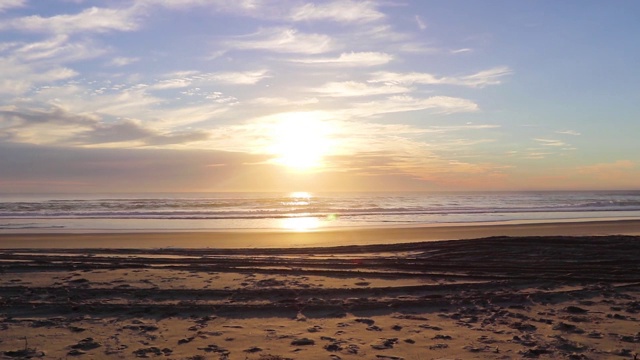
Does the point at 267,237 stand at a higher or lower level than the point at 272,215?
lower

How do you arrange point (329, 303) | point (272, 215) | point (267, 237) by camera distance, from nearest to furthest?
point (329, 303), point (267, 237), point (272, 215)

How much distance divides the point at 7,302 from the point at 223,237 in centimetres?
1224

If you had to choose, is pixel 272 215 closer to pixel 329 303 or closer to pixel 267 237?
pixel 267 237

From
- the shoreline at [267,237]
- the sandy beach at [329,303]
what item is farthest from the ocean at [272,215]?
the sandy beach at [329,303]

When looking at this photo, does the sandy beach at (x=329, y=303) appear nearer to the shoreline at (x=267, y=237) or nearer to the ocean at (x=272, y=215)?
the shoreline at (x=267, y=237)

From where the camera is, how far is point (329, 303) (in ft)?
26.2

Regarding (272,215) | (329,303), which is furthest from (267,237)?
(272,215)

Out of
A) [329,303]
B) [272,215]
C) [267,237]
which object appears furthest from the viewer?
[272,215]

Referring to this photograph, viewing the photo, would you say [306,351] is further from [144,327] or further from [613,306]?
[613,306]

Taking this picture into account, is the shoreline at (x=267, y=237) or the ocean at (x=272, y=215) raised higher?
the ocean at (x=272, y=215)

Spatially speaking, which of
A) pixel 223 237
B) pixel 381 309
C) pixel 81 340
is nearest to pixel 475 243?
pixel 381 309

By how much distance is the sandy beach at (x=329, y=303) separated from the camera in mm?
5883

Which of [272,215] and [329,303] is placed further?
[272,215]

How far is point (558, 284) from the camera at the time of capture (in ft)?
30.3
